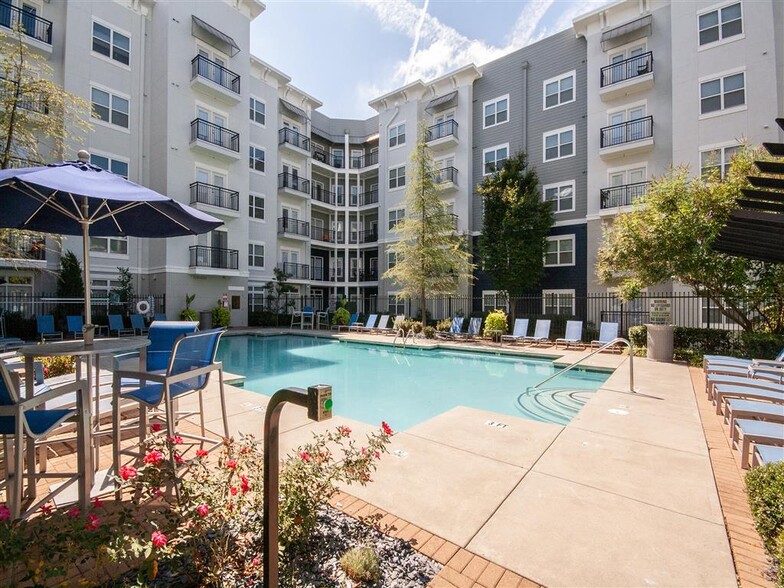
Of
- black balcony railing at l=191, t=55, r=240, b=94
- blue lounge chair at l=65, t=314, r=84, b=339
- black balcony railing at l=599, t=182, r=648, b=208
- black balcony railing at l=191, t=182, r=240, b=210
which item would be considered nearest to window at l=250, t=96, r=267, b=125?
black balcony railing at l=191, t=55, r=240, b=94

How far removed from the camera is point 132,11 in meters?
17.2

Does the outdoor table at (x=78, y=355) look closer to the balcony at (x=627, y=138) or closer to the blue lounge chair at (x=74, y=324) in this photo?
the blue lounge chair at (x=74, y=324)

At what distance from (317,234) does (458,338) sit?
50.2 feet

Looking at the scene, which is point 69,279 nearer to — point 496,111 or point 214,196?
point 214,196

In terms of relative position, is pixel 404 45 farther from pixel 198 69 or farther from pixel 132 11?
pixel 132 11

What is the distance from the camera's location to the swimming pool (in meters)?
6.68

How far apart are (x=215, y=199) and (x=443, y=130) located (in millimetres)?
13174

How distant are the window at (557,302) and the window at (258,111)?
19.4 metres

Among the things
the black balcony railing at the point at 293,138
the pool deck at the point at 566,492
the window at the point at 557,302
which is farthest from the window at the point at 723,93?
the black balcony railing at the point at 293,138

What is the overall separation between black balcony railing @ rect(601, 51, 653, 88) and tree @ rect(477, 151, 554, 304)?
4.69 meters

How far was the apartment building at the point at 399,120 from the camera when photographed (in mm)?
14164

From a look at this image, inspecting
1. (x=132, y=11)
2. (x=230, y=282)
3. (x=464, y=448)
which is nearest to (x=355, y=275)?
(x=230, y=282)

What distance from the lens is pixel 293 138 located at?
23828 mm

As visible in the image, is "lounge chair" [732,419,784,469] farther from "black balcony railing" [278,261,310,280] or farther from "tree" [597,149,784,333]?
"black balcony railing" [278,261,310,280]
